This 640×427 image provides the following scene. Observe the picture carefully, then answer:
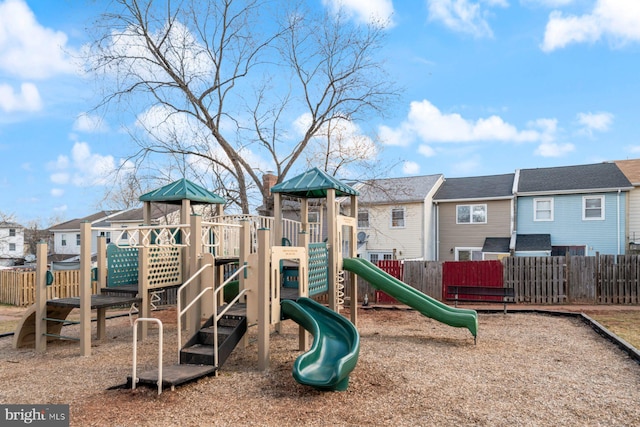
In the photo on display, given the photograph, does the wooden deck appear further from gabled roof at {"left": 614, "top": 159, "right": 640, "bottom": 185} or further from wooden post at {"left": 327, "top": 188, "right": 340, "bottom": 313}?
gabled roof at {"left": 614, "top": 159, "right": 640, "bottom": 185}

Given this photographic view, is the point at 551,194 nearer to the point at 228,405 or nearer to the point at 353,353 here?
the point at 353,353

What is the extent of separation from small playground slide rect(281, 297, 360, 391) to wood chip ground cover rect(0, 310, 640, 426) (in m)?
0.22

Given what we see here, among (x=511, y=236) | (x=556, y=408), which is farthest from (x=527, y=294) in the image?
(x=556, y=408)

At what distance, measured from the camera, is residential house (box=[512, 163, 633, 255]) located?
67.8ft

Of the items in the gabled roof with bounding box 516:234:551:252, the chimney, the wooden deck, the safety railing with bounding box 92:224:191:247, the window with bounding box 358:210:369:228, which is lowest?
the wooden deck

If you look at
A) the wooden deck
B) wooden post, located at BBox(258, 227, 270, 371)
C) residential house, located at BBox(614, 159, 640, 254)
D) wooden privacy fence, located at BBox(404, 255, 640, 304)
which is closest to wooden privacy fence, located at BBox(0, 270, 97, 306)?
the wooden deck

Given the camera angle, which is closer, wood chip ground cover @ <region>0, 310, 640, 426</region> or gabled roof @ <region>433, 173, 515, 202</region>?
wood chip ground cover @ <region>0, 310, 640, 426</region>

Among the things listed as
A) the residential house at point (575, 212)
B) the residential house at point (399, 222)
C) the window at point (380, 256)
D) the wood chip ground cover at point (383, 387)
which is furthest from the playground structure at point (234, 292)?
the residential house at point (575, 212)

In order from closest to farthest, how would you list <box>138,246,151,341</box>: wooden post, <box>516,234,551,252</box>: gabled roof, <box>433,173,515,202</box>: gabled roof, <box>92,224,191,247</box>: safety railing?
<box>92,224,191,247</box>: safety railing → <box>138,246,151,341</box>: wooden post → <box>516,234,551,252</box>: gabled roof → <box>433,173,515,202</box>: gabled roof

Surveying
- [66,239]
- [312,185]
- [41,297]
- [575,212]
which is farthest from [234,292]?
[66,239]

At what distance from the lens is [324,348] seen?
6.25m

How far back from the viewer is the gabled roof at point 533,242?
2091 cm

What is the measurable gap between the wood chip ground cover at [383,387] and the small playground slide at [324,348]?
0.22 metres

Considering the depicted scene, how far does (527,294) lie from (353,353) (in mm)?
11982
